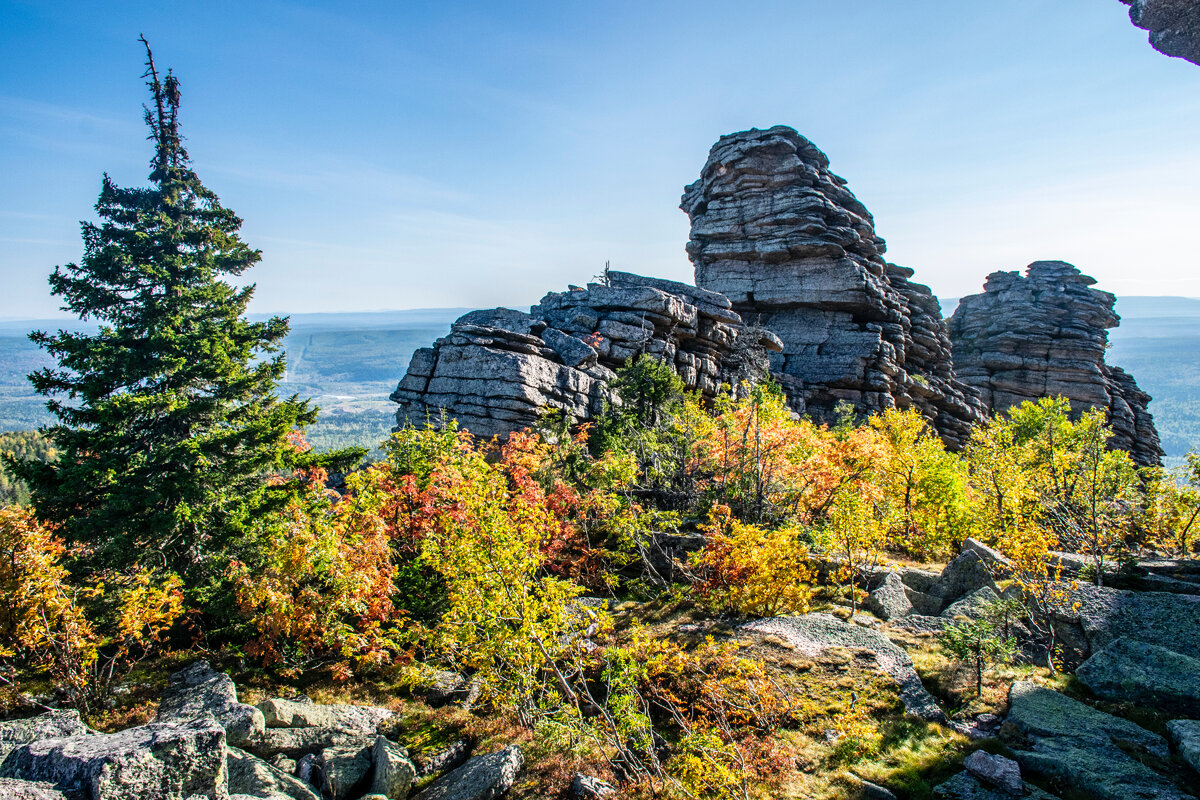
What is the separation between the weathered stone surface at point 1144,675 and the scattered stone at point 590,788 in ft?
29.6

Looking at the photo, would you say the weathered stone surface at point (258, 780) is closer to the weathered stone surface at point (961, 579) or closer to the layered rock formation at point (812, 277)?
the weathered stone surface at point (961, 579)

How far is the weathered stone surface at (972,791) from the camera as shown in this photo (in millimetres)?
7308

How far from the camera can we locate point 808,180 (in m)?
57.2

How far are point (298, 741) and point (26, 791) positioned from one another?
15.0 feet

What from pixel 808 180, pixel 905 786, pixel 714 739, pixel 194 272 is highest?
pixel 808 180

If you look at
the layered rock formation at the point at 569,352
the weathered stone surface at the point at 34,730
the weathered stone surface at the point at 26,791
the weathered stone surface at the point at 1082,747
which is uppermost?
the layered rock formation at the point at 569,352

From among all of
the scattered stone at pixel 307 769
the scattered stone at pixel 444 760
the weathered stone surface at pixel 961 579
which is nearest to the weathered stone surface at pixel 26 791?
the scattered stone at pixel 307 769

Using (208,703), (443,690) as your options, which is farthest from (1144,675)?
(208,703)

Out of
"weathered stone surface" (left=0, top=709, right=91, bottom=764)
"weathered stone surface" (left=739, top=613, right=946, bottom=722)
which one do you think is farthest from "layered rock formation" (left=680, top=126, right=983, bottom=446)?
"weathered stone surface" (left=0, top=709, right=91, bottom=764)

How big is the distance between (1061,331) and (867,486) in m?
71.0

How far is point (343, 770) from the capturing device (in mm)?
9172

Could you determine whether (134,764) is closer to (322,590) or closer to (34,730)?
(34,730)

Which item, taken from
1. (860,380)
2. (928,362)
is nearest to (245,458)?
(860,380)

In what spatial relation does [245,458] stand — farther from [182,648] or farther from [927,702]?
[927,702]
